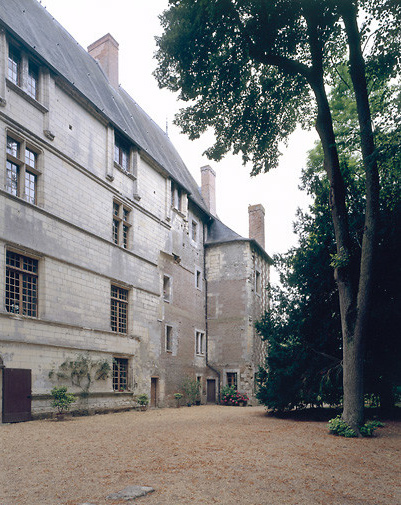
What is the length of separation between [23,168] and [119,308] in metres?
6.72

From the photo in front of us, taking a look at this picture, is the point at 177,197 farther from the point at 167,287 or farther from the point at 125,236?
the point at 125,236

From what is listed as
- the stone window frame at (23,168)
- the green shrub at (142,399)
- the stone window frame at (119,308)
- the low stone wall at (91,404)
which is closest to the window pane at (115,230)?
the stone window frame at (119,308)

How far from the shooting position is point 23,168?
1320 centimetres

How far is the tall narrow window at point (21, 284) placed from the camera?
12578mm

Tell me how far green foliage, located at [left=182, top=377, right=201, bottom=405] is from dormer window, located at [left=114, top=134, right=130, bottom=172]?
1079 centimetres

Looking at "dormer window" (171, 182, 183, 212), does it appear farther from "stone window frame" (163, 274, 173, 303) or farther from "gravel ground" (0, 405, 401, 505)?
"gravel ground" (0, 405, 401, 505)

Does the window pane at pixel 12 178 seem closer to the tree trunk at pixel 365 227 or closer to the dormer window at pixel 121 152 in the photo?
the dormer window at pixel 121 152

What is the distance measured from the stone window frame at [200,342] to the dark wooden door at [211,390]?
1.65m

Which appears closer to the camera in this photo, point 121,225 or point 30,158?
point 30,158

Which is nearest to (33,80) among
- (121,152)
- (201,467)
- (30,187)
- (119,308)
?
(30,187)

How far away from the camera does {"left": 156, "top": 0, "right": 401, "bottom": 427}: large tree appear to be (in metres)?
9.29

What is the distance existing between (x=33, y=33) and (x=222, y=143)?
7940mm

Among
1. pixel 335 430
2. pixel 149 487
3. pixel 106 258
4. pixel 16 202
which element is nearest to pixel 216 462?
pixel 149 487

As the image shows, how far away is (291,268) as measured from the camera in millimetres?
15477
